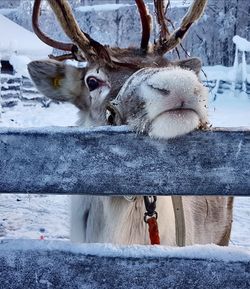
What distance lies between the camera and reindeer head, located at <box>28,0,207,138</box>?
178cm

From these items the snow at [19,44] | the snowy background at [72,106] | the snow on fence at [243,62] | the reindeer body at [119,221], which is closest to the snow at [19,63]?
the snowy background at [72,106]

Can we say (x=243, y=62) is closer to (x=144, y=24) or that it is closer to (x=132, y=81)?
(x=144, y=24)

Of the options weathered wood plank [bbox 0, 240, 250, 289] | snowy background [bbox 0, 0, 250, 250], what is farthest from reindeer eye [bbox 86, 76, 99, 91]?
weathered wood plank [bbox 0, 240, 250, 289]

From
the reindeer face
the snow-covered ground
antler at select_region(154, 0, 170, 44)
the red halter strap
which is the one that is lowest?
the snow-covered ground

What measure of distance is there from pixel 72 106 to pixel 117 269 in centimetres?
1488

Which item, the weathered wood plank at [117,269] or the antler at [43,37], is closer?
the weathered wood plank at [117,269]

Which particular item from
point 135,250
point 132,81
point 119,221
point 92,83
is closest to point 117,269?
point 135,250

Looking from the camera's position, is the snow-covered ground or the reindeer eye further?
the snow-covered ground

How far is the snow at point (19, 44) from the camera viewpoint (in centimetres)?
2047

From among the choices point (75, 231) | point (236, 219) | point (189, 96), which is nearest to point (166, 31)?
point (75, 231)

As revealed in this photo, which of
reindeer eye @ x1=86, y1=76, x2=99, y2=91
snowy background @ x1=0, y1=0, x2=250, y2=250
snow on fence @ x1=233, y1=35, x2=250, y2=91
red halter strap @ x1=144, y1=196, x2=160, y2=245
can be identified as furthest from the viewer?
snow on fence @ x1=233, y1=35, x2=250, y2=91

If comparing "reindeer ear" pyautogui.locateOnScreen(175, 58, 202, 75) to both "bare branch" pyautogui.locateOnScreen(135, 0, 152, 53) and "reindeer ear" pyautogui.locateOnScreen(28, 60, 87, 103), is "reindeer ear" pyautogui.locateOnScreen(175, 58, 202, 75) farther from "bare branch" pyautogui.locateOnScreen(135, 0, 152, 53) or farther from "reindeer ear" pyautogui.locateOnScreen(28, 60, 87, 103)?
"reindeer ear" pyautogui.locateOnScreen(28, 60, 87, 103)

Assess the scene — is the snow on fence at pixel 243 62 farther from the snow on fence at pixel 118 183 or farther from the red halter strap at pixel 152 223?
the snow on fence at pixel 118 183

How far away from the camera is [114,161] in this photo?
147 cm
